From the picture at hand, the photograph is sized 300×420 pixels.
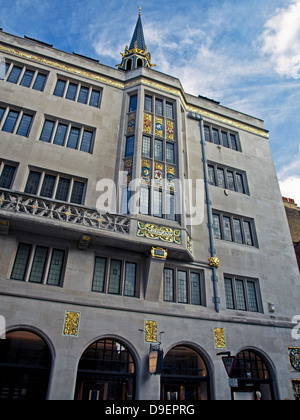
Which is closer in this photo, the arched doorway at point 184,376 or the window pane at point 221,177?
the arched doorway at point 184,376

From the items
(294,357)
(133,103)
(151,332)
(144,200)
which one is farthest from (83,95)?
(294,357)

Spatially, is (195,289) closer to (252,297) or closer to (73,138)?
(252,297)

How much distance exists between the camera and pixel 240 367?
17.6 meters

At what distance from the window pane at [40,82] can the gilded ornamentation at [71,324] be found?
50.7 feet

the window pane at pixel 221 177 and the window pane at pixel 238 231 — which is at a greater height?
the window pane at pixel 221 177

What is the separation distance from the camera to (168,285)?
18078mm

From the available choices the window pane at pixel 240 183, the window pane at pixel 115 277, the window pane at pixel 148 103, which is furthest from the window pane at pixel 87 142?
the window pane at pixel 240 183

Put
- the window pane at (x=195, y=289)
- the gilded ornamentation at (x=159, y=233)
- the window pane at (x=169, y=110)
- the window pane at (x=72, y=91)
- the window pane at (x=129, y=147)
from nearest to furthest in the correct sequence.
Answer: the gilded ornamentation at (x=159, y=233) < the window pane at (x=195, y=289) < the window pane at (x=129, y=147) < the window pane at (x=72, y=91) < the window pane at (x=169, y=110)

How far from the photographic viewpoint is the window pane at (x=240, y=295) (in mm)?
19594

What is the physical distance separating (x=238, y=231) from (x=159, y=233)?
25.4 ft

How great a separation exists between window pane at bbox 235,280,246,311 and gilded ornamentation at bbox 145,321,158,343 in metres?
6.29

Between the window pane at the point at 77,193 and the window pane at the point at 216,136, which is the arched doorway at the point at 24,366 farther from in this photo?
the window pane at the point at 216,136
